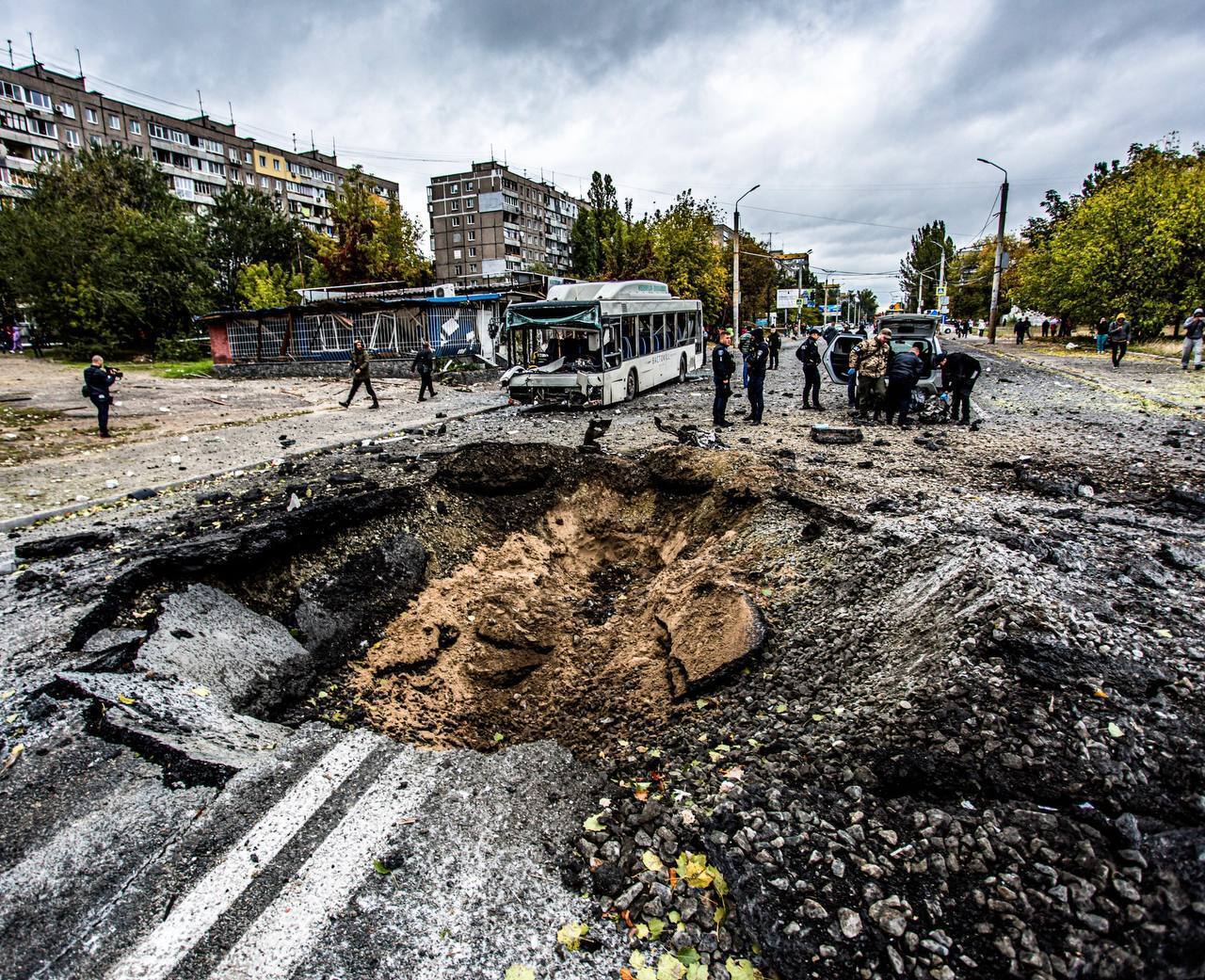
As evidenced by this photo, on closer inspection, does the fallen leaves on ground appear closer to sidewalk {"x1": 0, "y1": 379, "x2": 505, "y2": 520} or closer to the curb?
the curb

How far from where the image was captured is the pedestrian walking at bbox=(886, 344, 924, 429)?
455 inches

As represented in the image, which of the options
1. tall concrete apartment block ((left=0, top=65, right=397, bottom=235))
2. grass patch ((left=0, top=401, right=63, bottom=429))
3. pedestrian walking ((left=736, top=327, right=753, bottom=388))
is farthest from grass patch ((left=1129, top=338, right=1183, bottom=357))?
tall concrete apartment block ((left=0, top=65, right=397, bottom=235))

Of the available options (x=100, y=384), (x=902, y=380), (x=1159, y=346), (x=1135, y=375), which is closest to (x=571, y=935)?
(x=902, y=380)

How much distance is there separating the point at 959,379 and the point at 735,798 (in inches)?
437

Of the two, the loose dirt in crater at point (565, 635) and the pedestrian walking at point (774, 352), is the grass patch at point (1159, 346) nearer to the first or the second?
the pedestrian walking at point (774, 352)

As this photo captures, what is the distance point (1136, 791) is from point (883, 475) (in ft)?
18.5

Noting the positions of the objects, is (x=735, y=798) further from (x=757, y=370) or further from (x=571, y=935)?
(x=757, y=370)

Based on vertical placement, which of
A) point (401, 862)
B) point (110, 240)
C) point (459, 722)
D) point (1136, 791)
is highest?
point (110, 240)

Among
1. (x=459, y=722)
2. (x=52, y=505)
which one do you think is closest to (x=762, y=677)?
(x=459, y=722)

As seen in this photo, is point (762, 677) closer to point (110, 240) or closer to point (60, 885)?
point (60, 885)

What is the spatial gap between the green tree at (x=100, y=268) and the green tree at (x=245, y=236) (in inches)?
427

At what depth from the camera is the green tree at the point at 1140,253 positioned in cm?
2423

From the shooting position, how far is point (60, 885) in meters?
2.52

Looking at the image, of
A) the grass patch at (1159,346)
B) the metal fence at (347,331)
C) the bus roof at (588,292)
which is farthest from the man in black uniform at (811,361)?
the grass patch at (1159,346)
